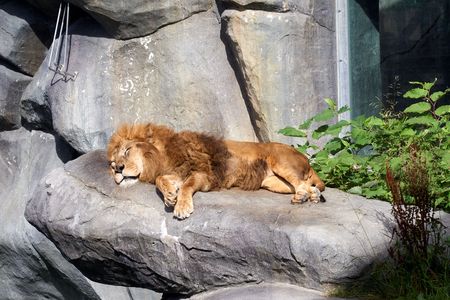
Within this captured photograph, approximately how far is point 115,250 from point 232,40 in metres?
2.06

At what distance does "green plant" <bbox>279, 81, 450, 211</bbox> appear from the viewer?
19.5 ft

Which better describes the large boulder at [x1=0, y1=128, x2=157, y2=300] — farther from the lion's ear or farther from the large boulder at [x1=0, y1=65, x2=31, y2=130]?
the lion's ear

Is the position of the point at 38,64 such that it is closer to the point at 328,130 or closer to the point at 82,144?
the point at 82,144

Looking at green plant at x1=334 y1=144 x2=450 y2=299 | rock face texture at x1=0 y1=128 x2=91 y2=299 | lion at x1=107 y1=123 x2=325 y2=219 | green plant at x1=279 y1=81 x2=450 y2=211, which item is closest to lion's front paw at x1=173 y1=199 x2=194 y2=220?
lion at x1=107 y1=123 x2=325 y2=219

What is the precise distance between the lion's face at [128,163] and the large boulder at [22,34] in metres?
2.49

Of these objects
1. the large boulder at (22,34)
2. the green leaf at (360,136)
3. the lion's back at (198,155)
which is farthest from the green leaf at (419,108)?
the large boulder at (22,34)

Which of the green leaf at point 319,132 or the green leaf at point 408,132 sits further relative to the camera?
the green leaf at point 319,132

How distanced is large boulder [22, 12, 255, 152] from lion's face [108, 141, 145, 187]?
124cm

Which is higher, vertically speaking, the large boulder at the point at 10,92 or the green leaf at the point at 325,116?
the large boulder at the point at 10,92

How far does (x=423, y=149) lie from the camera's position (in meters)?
6.15

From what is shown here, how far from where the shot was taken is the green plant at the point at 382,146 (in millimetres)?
5945

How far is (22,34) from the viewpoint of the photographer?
822 centimetres

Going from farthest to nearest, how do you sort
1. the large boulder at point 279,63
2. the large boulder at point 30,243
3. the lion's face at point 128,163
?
the large boulder at point 30,243 < the large boulder at point 279,63 < the lion's face at point 128,163

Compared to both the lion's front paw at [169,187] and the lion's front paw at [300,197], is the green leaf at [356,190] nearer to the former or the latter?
the lion's front paw at [300,197]
